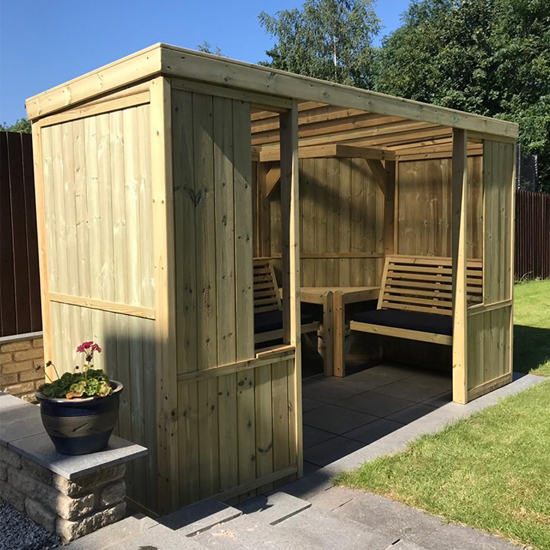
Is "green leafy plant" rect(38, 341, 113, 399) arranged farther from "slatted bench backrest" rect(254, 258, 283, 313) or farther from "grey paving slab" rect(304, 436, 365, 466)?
"slatted bench backrest" rect(254, 258, 283, 313)

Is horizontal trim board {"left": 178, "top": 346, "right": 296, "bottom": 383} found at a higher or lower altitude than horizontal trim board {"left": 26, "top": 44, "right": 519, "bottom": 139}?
lower

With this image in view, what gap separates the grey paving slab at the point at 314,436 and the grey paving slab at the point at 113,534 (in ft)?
6.66

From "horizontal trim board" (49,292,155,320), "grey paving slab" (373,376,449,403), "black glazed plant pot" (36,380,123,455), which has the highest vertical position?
"horizontal trim board" (49,292,155,320)

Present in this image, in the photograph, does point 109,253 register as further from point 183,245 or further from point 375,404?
point 375,404

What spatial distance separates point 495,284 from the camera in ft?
19.9

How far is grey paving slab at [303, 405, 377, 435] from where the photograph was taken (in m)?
5.04

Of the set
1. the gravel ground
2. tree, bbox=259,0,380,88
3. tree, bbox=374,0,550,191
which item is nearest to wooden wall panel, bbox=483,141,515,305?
the gravel ground

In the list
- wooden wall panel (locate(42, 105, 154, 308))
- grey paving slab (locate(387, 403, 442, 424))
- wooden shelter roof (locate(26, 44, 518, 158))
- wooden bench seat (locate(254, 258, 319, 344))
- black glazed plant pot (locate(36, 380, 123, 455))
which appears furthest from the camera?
wooden bench seat (locate(254, 258, 319, 344))

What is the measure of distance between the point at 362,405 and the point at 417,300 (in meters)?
1.77

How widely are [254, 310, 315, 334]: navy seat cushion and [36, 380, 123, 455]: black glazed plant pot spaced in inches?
118

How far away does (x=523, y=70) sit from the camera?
65.8ft

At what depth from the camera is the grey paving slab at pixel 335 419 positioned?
5.04m

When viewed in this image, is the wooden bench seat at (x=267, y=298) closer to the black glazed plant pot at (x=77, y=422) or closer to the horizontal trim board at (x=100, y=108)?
the horizontal trim board at (x=100, y=108)

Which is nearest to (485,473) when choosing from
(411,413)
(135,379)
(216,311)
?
(411,413)
